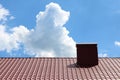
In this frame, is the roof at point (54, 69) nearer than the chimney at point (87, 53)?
Yes

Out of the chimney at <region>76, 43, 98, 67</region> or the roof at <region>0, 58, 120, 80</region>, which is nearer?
the roof at <region>0, 58, 120, 80</region>

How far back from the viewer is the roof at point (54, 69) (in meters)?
15.6

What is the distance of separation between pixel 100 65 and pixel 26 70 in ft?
13.1

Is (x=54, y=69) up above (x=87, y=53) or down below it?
below

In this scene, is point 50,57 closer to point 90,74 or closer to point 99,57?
point 99,57

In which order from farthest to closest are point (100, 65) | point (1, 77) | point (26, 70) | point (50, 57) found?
point (50, 57) → point (100, 65) → point (26, 70) → point (1, 77)

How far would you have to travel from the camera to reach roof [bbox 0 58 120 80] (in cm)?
1555

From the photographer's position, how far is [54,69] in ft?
55.6

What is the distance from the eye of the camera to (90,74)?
16125 mm

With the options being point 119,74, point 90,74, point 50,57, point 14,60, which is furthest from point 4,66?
point 119,74

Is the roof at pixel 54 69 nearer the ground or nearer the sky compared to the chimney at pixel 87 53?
nearer the ground

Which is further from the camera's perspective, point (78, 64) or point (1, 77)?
point (78, 64)

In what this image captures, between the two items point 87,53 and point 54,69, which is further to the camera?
point 87,53

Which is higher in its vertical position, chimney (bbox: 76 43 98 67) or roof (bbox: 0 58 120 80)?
chimney (bbox: 76 43 98 67)
